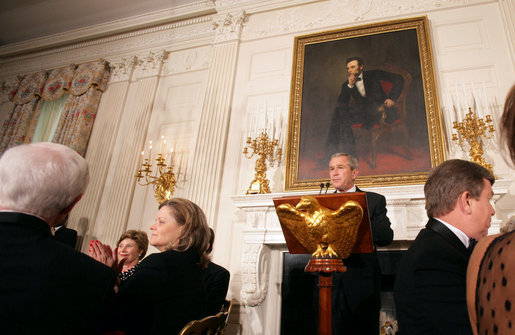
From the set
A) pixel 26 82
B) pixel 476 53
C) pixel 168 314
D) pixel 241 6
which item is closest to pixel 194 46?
pixel 241 6

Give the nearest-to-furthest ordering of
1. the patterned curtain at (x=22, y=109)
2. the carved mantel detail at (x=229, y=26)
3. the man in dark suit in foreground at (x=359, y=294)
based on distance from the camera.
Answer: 1. the man in dark suit in foreground at (x=359, y=294)
2. the carved mantel detail at (x=229, y=26)
3. the patterned curtain at (x=22, y=109)

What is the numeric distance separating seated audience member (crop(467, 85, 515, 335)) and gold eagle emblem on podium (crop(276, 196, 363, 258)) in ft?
2.79

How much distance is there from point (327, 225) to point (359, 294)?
0.90 meters

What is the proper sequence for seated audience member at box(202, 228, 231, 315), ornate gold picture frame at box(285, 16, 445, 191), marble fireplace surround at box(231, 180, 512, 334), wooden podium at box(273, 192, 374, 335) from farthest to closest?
ornate gold picture frame at box(285, 16, 445, 191), marble fireplace surround at box(231, 180, 512, 334), seated audience member at box(202, 228, 231, 315), wooden podium at box(273, 192, 374, 335)

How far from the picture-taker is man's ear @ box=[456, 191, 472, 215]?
1.42 meters

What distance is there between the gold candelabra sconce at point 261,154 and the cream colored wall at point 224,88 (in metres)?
0.15

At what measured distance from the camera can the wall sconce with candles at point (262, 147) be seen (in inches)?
160

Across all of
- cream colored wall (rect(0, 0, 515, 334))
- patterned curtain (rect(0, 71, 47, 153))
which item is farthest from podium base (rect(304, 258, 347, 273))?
patterned curtain (rect(0, 71, 47, 153))

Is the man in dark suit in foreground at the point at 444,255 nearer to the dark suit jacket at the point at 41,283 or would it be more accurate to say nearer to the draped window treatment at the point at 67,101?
the dark suit jacket at the point at 41,283

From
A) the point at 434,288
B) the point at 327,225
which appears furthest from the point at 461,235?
the point at 327,225

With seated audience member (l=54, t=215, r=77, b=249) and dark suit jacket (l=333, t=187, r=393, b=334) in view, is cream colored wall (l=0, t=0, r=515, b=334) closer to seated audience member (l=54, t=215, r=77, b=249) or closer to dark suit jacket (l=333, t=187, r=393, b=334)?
seated audience member (l=54, t=215, r=77, b=249)

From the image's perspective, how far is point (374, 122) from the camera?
164 inches

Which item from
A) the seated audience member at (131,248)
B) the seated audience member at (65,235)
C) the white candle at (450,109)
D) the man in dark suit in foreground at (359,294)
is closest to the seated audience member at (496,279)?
the man in dark suit in foreground at (359,294)

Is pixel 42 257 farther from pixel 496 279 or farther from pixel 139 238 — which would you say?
pixel 139 238
